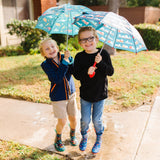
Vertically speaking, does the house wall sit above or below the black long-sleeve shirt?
above

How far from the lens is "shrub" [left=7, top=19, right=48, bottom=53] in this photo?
30.5 ft

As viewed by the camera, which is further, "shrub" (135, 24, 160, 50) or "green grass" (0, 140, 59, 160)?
"shrub" (135, 24, 160, 50)

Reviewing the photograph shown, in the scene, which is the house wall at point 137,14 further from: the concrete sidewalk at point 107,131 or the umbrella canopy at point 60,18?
the umbrella canopy at point 60,18

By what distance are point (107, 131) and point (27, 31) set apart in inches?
293

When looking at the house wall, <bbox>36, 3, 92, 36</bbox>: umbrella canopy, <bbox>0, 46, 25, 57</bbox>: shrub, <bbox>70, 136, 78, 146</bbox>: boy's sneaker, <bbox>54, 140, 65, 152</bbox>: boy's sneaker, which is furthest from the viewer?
the house wall

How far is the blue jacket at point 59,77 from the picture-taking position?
2443 mm

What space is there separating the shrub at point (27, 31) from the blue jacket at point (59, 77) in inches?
283

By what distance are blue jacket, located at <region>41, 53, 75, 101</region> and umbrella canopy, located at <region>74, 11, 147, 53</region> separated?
614mm

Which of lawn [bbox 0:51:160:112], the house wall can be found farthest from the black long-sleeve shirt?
the house wall

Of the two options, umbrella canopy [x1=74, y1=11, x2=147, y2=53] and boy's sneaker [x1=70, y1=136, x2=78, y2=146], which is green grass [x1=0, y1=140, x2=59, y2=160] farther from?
umbrella canopy [x1=74, y1=11, x2=147, y2=53]

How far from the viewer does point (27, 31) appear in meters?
9.41

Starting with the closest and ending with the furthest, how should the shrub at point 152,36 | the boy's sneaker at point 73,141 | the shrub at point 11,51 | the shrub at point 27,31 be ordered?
the boy's sneaker at point 73,141, the shrub at point 27,31, the shrub at point 11,51, the shrub at point 152,36

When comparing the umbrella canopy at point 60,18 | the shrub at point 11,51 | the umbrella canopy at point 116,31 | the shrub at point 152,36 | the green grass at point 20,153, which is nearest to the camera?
the umbrella canopy at point 116,31

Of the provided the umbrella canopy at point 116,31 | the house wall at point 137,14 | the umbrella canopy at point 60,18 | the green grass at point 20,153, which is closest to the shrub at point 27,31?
the umbrella canopy at point 60,18
